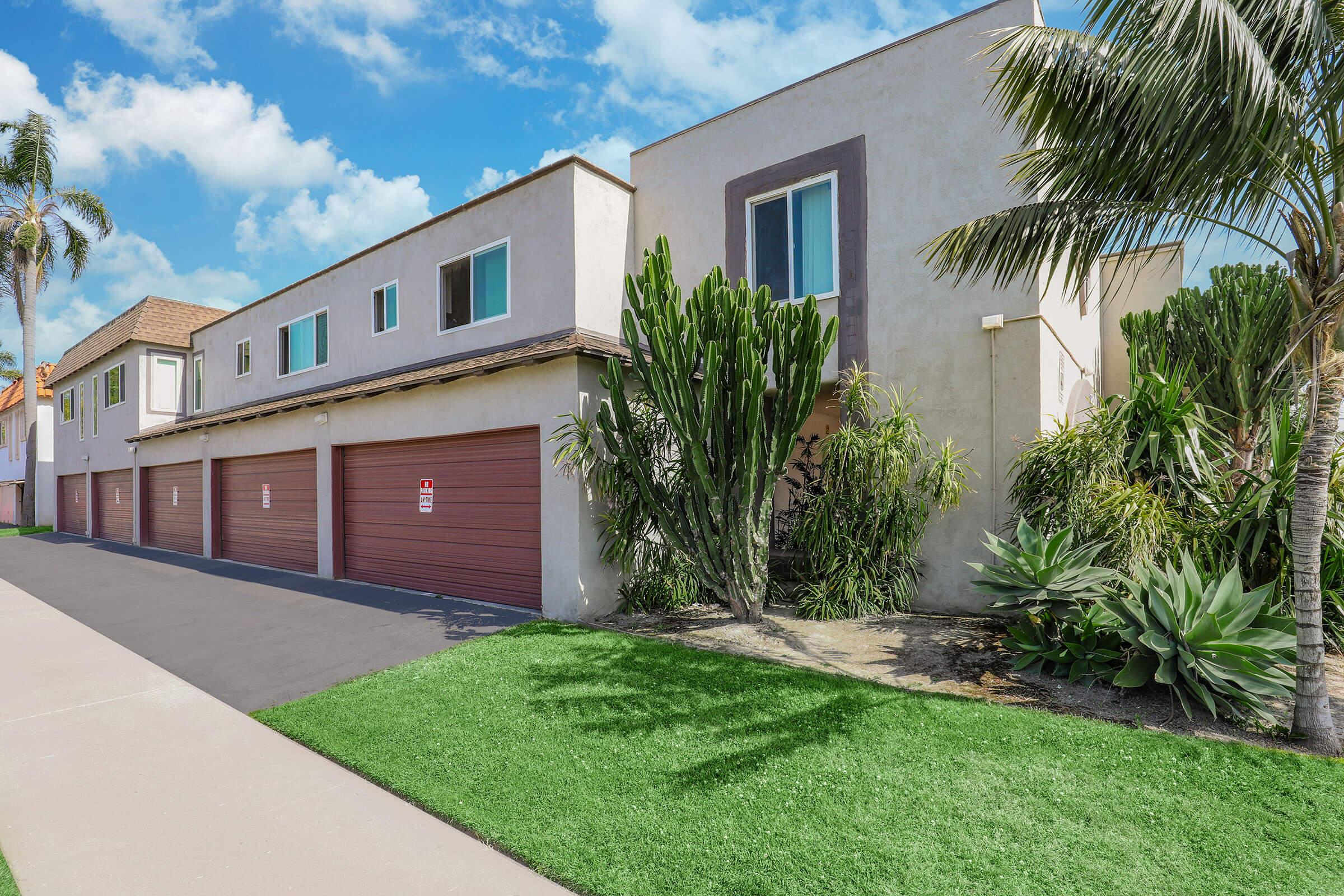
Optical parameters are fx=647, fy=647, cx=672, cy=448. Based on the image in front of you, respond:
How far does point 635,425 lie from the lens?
8031mm

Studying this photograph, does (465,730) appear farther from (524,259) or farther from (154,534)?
(154,534)

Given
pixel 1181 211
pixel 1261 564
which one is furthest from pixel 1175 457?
pixel 1181 211

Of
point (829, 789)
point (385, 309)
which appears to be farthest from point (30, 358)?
point (829, 789)

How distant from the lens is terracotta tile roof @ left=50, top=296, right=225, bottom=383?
20.0 meters

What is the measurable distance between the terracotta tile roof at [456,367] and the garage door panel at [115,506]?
28.7 ft

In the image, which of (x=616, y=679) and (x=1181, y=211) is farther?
(x=616, y=679)

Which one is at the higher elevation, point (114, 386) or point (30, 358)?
point (30, 358)

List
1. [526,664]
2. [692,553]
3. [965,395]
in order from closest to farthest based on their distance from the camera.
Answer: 1. [526,664]
2. [692,553]
3. [965,395]

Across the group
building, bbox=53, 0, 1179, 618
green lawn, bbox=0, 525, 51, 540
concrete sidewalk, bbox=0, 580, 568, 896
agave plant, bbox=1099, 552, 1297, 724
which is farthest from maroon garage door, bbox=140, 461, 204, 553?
agave plant, bbox=1099, 552, 1297, 724

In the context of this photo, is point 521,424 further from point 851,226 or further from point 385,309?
point 385,309

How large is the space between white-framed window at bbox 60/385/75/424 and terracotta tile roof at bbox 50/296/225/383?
2536 millimetres

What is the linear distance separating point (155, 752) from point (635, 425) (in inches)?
210

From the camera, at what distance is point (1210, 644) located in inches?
185

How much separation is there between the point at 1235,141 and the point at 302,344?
55.6 ft
